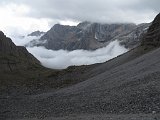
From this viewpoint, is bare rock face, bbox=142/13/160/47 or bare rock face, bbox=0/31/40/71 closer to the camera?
bare rock face, bbox=142/13/160/47

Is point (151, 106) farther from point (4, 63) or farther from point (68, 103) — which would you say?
point (4, 63)

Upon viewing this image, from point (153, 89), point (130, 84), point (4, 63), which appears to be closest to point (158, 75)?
point (130, 84)

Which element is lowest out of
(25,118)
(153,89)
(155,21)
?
(25,118)

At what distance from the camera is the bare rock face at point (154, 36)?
338ft

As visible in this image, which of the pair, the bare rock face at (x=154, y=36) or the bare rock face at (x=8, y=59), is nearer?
the bare rock face at (x=154, y=36)

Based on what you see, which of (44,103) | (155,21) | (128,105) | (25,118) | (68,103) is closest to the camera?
(128,105)

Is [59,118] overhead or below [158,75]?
below

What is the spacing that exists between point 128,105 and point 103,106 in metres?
3.49

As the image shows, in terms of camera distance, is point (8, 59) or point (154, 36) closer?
point (154, 36)

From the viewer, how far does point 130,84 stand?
1922 inches

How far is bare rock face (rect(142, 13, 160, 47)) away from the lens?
103m

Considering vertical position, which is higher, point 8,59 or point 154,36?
point 154,36

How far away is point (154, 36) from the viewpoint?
358ft

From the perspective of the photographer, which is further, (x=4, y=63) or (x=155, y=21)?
(x=4, y=63)
